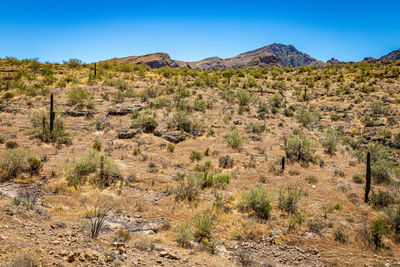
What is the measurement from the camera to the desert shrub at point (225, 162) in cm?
1209

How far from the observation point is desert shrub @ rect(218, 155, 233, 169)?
1209 centimetres

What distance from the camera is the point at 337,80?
1242 inches

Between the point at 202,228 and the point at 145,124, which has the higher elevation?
the point at 145,124

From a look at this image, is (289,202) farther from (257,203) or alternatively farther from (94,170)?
(94,170)

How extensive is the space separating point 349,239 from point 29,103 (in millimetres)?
23822

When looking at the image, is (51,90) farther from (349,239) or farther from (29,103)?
(349,239)

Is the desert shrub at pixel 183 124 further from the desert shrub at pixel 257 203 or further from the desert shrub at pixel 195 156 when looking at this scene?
the desert shrub at pixel 257 203

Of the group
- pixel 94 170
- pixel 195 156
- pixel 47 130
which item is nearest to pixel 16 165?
pixel 94 170

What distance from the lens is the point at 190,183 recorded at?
9117 mm

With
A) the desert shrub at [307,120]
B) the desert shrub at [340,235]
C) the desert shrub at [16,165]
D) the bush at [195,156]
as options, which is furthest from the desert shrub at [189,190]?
the desert shrub at [307,120]

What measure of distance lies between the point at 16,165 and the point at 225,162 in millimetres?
9581

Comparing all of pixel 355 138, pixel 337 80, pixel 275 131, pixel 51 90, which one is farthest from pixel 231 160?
pixel 337 80

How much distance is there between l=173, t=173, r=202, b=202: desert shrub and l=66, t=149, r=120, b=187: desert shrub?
9.90 feet

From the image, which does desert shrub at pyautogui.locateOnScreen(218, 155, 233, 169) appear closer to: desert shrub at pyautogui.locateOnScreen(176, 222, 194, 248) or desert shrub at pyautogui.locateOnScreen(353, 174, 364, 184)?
desert shrub at pyautogui.locateOnScreen(176, 222, 194, 248)
